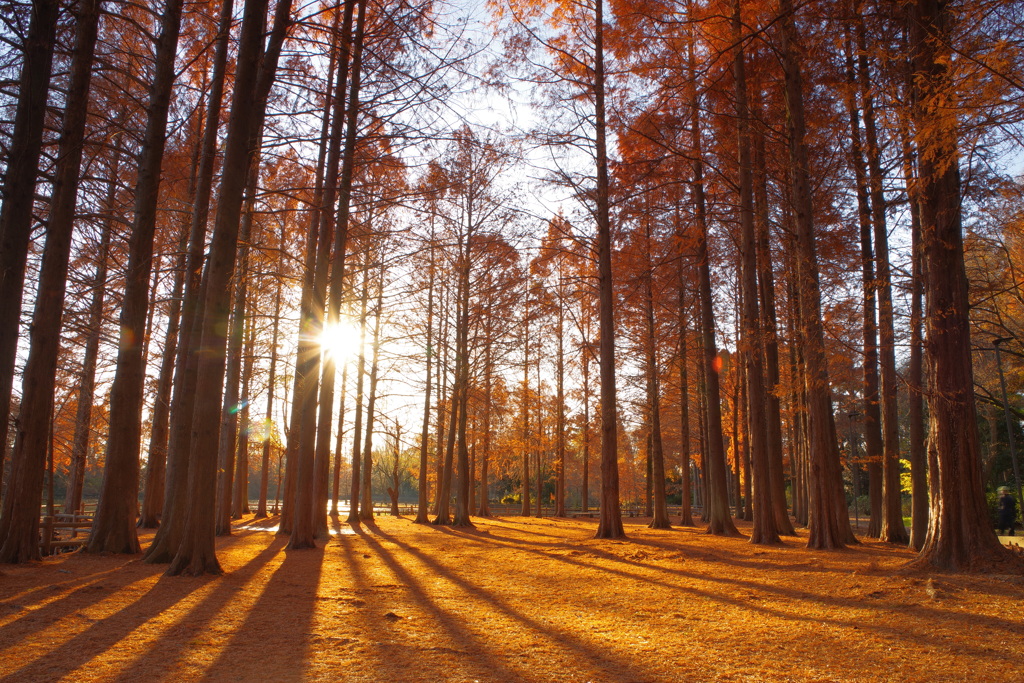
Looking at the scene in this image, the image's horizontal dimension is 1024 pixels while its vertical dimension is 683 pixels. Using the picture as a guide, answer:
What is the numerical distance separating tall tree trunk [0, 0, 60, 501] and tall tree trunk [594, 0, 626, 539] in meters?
9.68

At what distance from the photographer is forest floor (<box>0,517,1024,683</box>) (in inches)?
146

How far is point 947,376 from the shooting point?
744 cm

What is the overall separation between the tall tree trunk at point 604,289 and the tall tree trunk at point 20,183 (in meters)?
9.68

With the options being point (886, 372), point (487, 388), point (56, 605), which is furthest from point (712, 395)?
point (56, 605)

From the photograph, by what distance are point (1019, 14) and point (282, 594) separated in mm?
9932

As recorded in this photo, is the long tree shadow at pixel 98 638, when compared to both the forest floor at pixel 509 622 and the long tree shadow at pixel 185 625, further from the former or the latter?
the long tree shadow at pixel 185 625

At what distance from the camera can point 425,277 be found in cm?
1838

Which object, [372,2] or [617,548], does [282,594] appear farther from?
[372,2]

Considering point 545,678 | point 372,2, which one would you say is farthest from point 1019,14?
point 545,678

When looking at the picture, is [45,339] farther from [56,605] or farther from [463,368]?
[463,368]

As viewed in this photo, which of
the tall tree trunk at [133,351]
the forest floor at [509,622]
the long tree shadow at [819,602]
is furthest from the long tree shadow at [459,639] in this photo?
the tall tree trunk at [133,351]

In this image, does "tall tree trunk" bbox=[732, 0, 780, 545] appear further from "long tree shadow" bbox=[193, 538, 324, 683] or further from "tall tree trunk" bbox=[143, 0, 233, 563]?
"tall tree trunk" bbox=[143, 0, 233, 563]

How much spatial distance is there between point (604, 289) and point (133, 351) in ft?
29.2

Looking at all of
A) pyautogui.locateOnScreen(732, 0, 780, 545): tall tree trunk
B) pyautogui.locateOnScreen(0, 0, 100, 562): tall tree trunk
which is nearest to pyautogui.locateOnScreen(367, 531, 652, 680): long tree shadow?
pyautogui.locateOnScreen(0, 0, 100, 562): tall tree trunk
